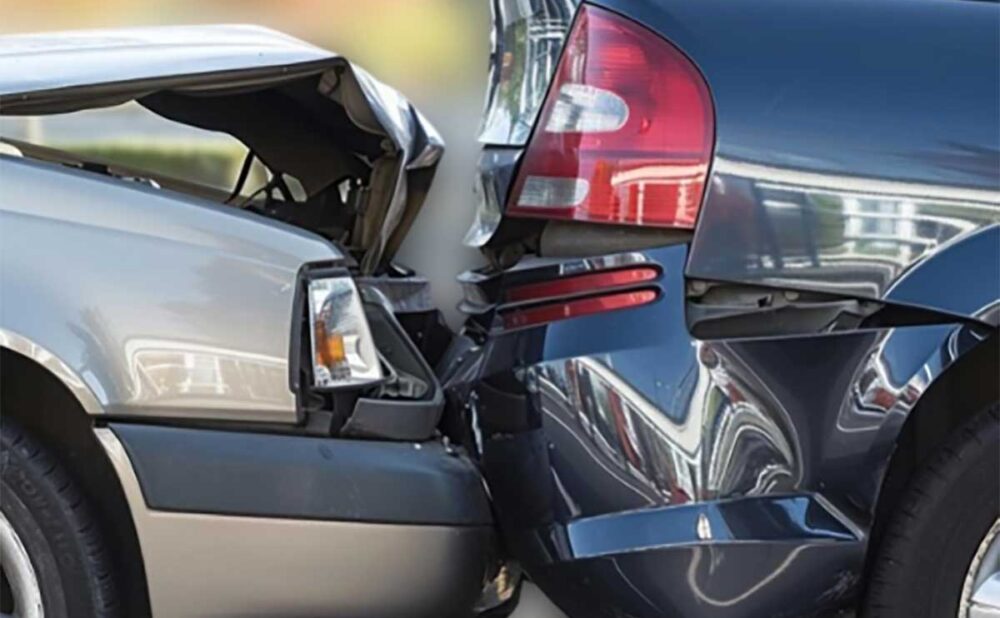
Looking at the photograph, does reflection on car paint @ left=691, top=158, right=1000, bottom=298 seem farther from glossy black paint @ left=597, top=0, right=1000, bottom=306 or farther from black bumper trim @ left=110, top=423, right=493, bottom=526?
black bumper trim @ left=110, top=423, right=493, bottom=526

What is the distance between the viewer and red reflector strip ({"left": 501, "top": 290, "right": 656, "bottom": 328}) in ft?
5.84

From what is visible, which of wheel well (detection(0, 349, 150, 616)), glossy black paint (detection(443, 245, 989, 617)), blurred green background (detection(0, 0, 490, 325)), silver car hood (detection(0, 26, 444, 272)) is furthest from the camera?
blurred green background (detection(0, 0, 490, 325))

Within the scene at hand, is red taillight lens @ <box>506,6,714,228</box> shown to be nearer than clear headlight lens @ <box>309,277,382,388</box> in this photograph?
Yes

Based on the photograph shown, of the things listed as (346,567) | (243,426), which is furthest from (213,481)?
(346,567)

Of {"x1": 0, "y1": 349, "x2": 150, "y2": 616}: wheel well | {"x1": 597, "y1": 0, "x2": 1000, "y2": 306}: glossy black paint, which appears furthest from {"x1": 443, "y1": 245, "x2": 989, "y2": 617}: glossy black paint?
{"x1": 0, "y1": 349, "x2": 150, "y2": 616}: wheel well

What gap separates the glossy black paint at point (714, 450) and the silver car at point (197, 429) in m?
0.26

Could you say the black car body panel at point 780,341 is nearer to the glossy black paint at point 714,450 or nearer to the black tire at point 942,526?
the glossy black paint at point 714,450

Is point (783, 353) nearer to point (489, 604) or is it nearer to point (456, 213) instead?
point (489, 604)

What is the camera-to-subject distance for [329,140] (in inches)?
113

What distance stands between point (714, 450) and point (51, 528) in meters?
1.08

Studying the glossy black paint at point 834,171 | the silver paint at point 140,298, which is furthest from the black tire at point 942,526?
the silver paint at point 140,298

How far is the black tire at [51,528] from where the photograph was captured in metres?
1.84

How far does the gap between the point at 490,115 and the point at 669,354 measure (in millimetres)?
672

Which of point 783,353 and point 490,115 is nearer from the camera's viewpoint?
point 783,353
